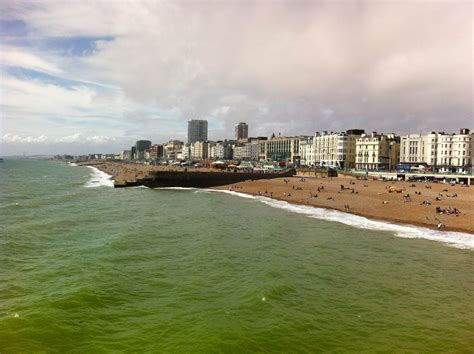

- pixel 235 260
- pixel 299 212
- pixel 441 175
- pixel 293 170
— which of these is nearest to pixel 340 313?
pixel 235 260

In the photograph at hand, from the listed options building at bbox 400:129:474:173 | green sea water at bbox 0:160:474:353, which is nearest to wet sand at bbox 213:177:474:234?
green sea water at bbox 0:160:474:353

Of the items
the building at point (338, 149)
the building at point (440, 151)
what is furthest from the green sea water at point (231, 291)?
the building at point (338, 149)

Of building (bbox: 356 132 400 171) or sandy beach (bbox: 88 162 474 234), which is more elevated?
building (bbox: 356 132 400 171)

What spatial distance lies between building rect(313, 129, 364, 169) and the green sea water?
91.1 meters

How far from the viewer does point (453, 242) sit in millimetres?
29406

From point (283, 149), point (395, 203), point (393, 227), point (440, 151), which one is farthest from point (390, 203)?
point (283, 149)

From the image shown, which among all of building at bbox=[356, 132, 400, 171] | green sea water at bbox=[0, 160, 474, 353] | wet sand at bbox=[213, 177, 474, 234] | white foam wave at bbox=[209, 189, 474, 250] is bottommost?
green sea water at bbox=[0, 160, 474, 353]

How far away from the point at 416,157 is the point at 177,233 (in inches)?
3774

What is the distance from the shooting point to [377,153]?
11588 cm

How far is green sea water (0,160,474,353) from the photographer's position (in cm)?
1431

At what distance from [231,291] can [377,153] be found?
106 meters

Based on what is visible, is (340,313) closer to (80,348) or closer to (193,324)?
(193,324)

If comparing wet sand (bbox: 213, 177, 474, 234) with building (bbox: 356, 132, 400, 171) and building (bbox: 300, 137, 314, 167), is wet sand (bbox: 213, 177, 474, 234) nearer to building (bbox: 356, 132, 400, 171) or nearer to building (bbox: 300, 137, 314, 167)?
building (bbox: 356, 132, 400, 171)

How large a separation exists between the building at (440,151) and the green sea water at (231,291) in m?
82.9
